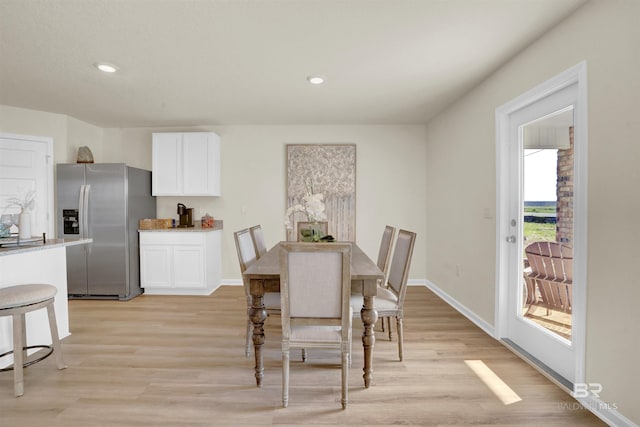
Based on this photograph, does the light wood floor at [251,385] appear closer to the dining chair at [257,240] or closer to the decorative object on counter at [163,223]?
the dining chair at [257,240]

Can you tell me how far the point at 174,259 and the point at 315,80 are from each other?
3.00 m

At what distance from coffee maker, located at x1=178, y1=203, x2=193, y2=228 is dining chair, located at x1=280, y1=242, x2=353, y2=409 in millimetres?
3144

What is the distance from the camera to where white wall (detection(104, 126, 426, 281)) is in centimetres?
463

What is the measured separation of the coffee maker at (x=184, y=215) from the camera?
434 cm

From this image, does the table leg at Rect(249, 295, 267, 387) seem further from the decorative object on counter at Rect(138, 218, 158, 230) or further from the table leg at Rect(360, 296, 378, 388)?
the decorative object on counter at Rect(138, 218, 158, 230)

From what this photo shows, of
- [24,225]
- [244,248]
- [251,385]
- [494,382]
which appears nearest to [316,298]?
[251,385]

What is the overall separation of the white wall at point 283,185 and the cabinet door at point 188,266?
59 cm

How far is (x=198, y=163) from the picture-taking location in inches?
172

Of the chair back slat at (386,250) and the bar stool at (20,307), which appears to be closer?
the bar stool at (20,307)

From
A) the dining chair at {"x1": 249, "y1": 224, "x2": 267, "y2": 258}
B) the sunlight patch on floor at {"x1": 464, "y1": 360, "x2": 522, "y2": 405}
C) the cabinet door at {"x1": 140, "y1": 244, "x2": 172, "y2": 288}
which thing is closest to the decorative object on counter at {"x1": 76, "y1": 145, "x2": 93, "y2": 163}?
the cabinet door at {"x1": 140, "y1": 244, "x2": 172, "y2": 288}

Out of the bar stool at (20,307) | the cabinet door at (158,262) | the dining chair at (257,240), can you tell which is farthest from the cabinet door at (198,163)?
the bar stool at (20,307)

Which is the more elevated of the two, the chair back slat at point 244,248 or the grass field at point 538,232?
the grass field at point 538,232

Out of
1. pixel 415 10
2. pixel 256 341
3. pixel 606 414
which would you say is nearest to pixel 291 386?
pixel 256 341

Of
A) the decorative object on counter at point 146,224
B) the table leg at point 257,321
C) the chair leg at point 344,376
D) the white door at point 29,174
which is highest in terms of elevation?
the white door at point 29,174
